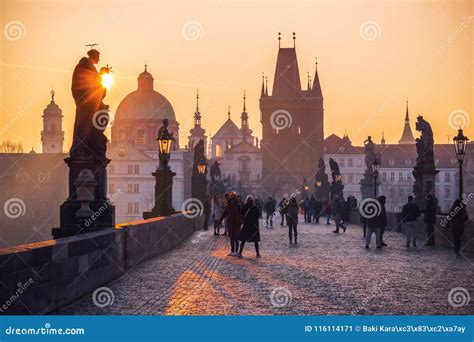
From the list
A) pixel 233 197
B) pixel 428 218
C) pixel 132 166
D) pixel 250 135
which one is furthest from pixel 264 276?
pixel 250 135

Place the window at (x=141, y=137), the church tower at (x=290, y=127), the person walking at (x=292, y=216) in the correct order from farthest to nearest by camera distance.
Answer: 1. the window at (x=141, y=137)
2. the church tower at (x=290, y=127)
3. the person walking at (x=292, y=216)

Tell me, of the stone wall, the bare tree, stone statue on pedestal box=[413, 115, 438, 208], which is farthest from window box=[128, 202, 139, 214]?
the stone wall

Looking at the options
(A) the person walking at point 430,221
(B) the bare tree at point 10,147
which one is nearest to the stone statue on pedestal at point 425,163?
(A) the person walking at point 430,221

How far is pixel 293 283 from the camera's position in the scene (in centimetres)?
1192

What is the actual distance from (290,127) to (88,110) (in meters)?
96.4

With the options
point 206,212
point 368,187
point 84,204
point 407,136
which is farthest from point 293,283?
point 407,136

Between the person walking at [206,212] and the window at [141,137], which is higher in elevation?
the window at [141,137]

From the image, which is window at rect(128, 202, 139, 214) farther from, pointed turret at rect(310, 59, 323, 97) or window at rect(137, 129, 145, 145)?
pointed turret at rect(310, 59, 323, 97)

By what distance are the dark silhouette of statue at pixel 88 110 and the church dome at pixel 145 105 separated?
330 feet

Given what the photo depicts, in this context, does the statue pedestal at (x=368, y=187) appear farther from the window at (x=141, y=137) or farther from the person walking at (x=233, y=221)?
the window at (x=141, y=137)

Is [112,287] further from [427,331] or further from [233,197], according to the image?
[233,197]

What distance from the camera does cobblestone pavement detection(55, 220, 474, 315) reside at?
9258mm

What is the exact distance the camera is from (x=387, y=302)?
32.0ft

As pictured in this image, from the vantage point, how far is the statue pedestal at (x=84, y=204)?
12812mm
